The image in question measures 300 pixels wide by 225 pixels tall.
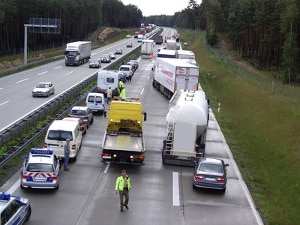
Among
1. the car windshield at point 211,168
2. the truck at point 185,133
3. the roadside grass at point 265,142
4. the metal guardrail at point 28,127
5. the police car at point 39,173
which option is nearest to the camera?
the police car at point 39,173

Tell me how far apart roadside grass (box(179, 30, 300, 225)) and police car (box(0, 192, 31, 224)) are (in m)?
8.32

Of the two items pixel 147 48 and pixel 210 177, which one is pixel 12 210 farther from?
pixel 147 48

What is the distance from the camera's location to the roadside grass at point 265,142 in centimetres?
2042

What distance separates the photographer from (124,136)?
83.3ft

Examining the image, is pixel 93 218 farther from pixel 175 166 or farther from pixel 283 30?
pixel 283 30

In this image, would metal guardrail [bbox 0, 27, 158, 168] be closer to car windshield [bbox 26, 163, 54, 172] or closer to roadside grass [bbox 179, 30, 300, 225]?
car windshield [bbox 26, 163, 54, 172]

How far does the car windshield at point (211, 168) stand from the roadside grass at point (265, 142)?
1.79 meters

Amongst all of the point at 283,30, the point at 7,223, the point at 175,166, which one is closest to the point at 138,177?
the point at 175,166

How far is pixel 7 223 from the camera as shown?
14117 mm

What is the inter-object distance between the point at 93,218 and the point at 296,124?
18.6 meters

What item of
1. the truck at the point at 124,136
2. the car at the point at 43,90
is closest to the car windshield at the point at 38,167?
the truck at the point at 124,136

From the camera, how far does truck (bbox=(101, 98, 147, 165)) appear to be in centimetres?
2373

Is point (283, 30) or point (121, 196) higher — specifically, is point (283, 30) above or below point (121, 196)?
above

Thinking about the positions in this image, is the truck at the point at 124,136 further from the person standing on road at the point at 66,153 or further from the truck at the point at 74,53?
the truck at the point at 74,53
